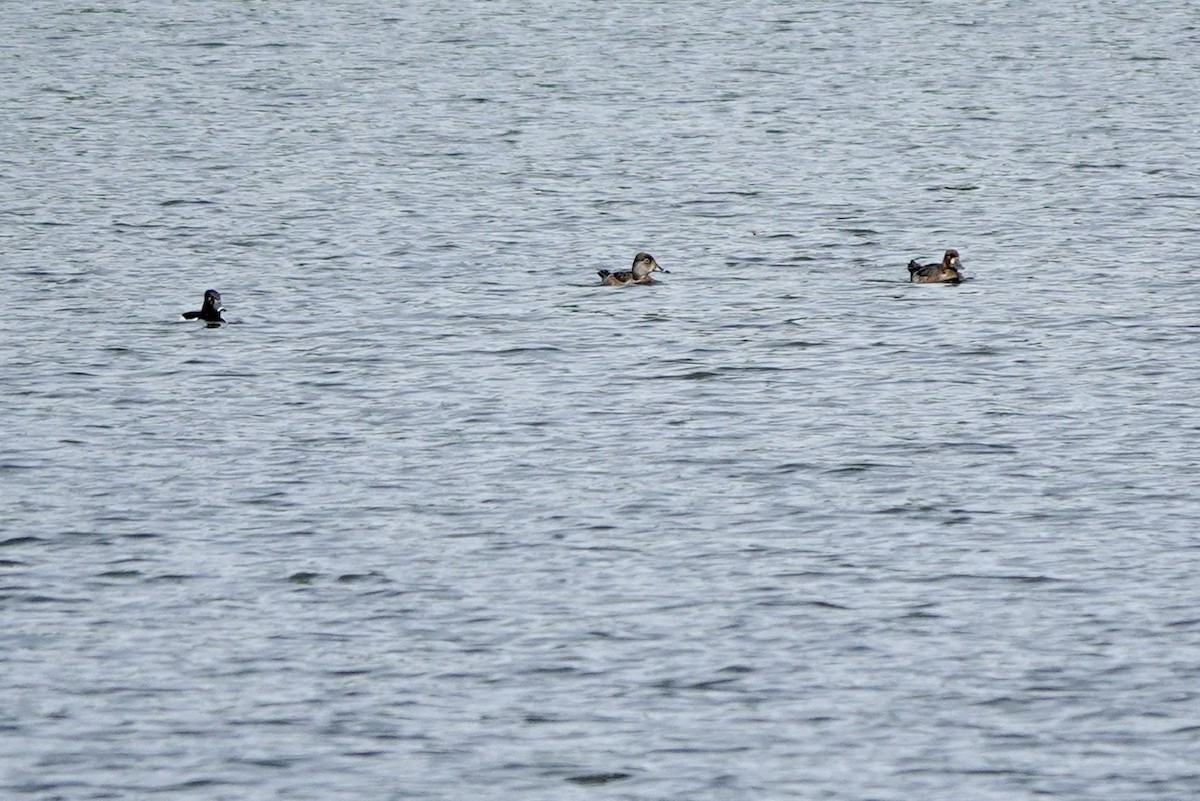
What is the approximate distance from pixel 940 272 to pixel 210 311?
867 centimetres

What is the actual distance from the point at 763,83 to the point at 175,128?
12.0 metres

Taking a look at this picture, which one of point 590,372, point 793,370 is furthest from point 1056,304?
point 590,372

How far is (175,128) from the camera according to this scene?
3994 centimetres

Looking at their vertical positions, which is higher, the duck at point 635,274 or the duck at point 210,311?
the duck at point 635,274

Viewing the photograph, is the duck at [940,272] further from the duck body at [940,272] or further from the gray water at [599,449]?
the gray water at [599,449]

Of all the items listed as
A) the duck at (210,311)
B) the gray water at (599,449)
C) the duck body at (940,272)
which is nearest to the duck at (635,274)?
the gray water at (599,449)

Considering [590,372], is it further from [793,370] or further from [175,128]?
[175,128]

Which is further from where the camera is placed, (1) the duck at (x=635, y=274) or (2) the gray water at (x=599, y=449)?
(1) the duck at (x=635, y=274)

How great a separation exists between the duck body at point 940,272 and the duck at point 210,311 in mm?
8304

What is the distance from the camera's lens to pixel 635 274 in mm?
27750

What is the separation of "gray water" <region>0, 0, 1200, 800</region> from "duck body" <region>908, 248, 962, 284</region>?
20cm

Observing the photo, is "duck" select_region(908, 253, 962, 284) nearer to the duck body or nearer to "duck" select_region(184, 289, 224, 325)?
the duck body

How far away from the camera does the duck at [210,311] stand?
25359mm

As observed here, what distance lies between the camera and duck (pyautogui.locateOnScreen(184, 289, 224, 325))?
25.4m
